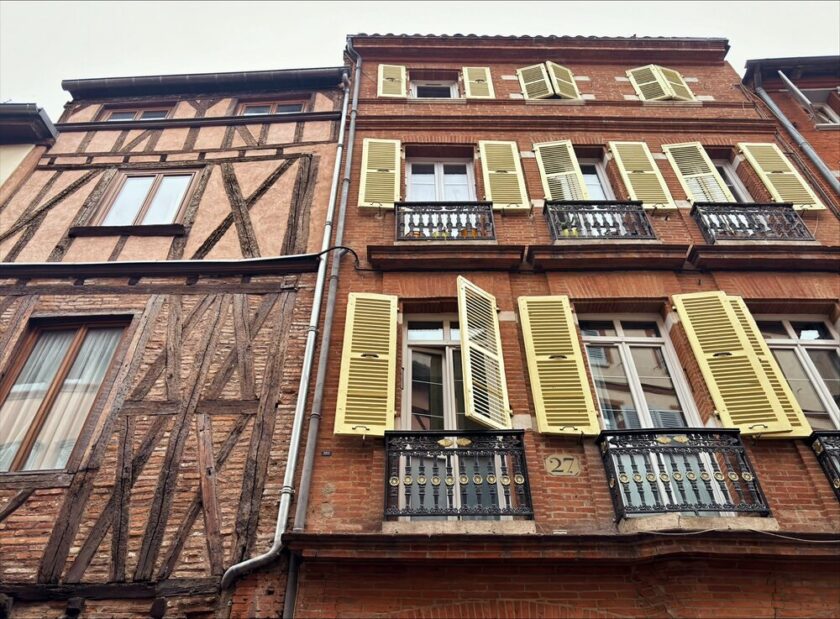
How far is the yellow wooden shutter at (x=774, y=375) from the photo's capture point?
520cm

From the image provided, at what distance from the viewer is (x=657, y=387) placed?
5902 mm

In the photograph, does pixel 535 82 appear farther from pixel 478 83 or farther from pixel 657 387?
pixel 657 387

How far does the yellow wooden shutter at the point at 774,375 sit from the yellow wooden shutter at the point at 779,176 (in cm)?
244

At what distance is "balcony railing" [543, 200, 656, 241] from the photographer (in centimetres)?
711

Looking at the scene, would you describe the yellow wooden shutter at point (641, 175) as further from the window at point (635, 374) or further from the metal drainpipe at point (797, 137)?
the metal drainpipe at point (797, 137)

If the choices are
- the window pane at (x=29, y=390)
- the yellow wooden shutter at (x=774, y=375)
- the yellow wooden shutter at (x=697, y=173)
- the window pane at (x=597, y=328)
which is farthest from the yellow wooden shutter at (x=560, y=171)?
the window pane at (x=29, y=390)

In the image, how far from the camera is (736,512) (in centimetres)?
458

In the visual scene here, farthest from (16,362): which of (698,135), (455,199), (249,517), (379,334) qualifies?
(698,135)

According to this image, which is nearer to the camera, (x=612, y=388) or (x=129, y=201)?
(x=612, y=388)

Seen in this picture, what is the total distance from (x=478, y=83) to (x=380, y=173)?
134 inches

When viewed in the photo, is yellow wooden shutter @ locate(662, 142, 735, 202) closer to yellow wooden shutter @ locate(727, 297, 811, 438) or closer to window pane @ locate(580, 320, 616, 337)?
yellow wooden shutter @ locate(727, 297, 811, 438)

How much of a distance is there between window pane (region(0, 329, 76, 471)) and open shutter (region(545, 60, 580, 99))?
27.8ft

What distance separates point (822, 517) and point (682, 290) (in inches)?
108

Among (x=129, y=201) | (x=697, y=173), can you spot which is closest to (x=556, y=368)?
(x=697, y=173)
